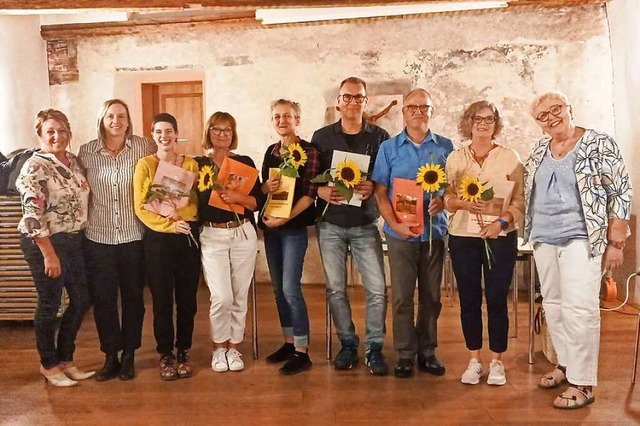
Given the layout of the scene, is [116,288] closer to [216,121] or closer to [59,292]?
[59,292]

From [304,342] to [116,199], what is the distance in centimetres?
137

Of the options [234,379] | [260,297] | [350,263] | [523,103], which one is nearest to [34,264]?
[234,379]

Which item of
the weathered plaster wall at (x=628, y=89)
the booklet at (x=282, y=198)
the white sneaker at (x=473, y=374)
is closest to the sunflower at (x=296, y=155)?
the booklet at (x=282, y=198)

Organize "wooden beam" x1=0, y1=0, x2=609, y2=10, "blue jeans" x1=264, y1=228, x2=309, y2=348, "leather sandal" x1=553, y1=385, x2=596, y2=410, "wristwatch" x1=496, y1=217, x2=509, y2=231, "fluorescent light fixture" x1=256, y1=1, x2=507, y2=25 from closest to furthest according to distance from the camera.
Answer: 1. "leather sandal" x1=553, y1=385, x2=596, y2=410
2. "wristwatch" x1=496, y1=217, x2=509, y2=231
3. "blue jeans" x1=264, y1=228, x2=309, y2=348
4. "wooden beam" x1=0, y1=0, x2=609, y2=10
5. "fluorescent light fixture" x1=256, y1=1, x2=507, y2=25

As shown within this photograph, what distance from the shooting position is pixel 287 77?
6129 mm

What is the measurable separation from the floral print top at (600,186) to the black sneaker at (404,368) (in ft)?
3.91

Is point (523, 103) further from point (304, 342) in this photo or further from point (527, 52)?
point (304, 342)

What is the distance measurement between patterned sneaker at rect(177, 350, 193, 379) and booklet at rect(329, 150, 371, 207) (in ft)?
4.29

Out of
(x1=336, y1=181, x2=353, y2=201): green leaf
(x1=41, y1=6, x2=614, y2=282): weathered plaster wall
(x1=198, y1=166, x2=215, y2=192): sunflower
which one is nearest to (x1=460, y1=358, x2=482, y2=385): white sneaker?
(x1=336, y1=181, x2=353, y2=201): green leaf

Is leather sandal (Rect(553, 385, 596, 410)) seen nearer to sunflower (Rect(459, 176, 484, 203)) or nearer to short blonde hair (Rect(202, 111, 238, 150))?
sunflower (Rect(459, 176, 484, 203))

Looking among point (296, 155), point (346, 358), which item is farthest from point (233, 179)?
point (346, 358)

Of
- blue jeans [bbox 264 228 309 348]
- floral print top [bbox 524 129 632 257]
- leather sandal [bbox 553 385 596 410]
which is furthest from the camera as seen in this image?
blue jeans [bbox 264 228 309 348]

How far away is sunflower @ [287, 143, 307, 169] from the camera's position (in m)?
3.41

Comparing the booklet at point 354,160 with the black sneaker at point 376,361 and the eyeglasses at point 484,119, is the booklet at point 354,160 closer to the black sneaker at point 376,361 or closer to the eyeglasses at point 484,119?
the eyeglasses at point 484,119
